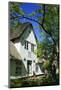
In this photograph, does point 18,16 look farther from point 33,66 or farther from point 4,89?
point 4,89

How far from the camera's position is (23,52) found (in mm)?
2412

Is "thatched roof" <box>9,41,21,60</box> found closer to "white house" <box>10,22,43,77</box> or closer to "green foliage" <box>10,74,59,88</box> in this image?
"white house" <box>10,22,43,77</box>

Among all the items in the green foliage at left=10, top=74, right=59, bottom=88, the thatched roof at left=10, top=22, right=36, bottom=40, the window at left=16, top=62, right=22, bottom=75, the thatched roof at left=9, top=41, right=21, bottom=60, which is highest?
the thatched roof at left=10, top=22, right=36, bottom=40

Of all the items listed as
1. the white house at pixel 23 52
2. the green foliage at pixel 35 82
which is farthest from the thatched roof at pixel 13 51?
the green foliage at pixel 35 82

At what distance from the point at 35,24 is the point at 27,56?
1.01 feet

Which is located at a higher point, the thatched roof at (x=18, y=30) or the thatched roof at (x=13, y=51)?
the thatched roof at (x=18, y=30)

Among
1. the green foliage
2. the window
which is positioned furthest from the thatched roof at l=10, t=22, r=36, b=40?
the green foliage

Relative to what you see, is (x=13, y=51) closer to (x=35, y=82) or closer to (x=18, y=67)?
(x=18, y=67)

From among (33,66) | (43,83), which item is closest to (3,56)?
(33,66)

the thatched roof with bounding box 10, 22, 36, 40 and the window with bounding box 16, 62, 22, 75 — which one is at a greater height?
the thatched roof with bounding box 10, 22, 36, 40

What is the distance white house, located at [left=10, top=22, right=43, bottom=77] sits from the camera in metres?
2.38

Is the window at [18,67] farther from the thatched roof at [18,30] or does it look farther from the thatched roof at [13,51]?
the thatched roof at [18,30]

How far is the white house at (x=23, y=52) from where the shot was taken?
2381 mm

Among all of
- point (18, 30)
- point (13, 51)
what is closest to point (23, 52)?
point (13, 51)
